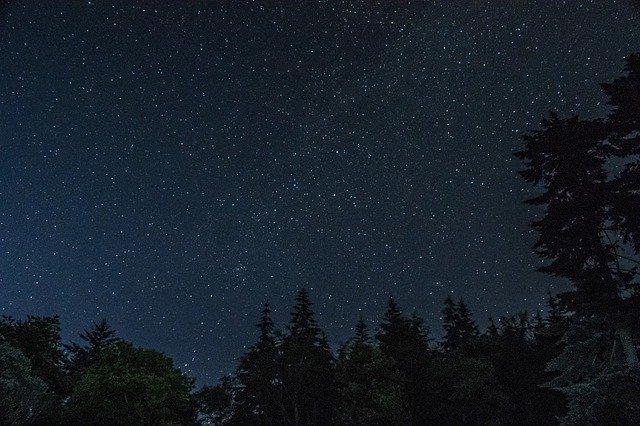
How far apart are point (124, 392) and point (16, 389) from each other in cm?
910

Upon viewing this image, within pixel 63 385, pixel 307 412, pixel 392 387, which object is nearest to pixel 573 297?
pixel 392 387

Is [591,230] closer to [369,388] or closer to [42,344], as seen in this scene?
[369,388]

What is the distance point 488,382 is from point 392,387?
8.94 meters

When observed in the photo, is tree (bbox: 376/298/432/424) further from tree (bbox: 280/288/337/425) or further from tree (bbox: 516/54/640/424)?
tree (bbox: 516/54/640/424)

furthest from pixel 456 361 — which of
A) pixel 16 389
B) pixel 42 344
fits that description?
pixel 42 344

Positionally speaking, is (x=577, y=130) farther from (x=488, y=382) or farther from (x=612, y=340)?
(x=488, y=382)

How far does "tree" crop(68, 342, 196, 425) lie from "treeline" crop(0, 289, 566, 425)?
0.27 ft

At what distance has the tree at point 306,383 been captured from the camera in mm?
39625

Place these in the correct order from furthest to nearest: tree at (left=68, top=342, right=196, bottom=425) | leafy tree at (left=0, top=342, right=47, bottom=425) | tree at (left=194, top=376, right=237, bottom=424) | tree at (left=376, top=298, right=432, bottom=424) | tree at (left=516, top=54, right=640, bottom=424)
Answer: tree at (left=194, top=376, right=237, bottom=424) → tree at (left=376, top=298, right=432, bottom=424) → tree at (left=68, top=342, right=196, bottom=425) → leafy tree at (left=0, top=342, right=47, bottom=425) → tree at (left=516, top=54, right=640, bottom=424)

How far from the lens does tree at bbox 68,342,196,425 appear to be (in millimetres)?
32406

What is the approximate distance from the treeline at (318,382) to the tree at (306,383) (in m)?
0.10

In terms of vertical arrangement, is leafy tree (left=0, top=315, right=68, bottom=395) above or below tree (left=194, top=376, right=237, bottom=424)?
above

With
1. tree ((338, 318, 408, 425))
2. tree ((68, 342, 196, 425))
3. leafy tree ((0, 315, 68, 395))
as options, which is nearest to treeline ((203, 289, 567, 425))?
tree ((338, 318, 408, 425))

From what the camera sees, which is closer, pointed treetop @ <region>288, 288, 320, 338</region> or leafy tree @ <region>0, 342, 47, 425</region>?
leafy tree @ <region>0, 342, 47, 425</region>
